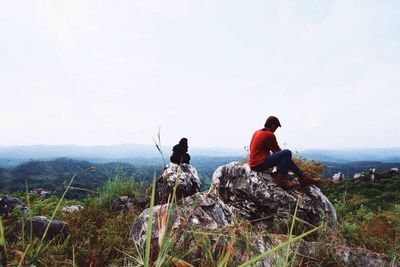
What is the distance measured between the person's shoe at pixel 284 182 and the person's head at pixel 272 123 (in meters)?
1.21

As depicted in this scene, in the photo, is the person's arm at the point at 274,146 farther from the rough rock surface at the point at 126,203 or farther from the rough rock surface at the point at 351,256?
the rough rock surface at the point at 126,203

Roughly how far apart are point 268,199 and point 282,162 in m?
0.99

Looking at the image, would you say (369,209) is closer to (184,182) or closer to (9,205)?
(184,182)

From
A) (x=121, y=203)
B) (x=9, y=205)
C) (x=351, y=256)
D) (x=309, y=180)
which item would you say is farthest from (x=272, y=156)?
(x=9, y=205)

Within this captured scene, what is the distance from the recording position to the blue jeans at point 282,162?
8270 millimetres

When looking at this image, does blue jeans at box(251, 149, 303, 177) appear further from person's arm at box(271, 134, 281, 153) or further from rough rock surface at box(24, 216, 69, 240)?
rough rock surface at box(24, 216, 69, 240)

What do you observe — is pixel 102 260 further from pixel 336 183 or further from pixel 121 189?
pixel 336 183

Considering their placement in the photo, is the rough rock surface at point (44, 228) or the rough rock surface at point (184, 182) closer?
the rough rock surface at point (44, 228)

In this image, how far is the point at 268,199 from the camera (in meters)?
8.46

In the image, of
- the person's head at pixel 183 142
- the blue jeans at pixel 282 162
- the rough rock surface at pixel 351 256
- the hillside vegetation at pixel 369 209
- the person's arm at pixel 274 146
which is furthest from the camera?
the person's head at pixel 183 142

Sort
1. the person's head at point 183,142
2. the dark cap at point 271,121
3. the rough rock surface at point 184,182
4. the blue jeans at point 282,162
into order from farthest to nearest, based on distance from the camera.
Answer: the person's head at point 183,142 → the rough rock surface at point 184,182 → the dark cap at point 271,121 → the blue jeans at point 282,162

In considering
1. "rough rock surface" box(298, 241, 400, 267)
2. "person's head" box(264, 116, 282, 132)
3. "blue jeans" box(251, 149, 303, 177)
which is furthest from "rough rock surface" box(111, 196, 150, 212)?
"rough rock surface" box(298, 241, 400, 267)

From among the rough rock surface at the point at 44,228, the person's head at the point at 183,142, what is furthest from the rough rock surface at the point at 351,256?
the person's head at the point at 183,142

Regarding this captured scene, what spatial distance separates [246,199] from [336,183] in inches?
780
